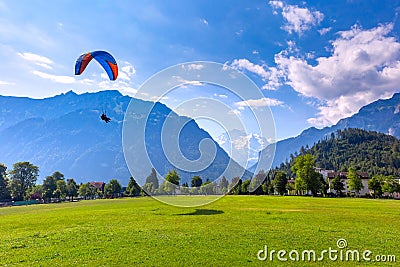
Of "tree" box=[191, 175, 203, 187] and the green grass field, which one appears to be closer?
the green grass field

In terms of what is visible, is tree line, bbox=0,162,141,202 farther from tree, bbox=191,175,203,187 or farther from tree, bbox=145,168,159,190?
tree, bbox=145,168,159,190

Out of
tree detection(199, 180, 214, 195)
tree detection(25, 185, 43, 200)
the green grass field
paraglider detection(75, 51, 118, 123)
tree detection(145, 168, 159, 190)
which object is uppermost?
paraglider detection(75, 51, 118, 123)

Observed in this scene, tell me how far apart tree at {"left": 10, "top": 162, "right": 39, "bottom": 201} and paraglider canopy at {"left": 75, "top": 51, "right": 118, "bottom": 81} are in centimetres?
8465

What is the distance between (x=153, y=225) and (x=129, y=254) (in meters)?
9.00

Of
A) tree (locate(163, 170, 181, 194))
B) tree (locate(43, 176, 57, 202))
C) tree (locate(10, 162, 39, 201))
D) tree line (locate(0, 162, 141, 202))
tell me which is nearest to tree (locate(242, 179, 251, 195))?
tree line (locate(0, 162, 141, 202))

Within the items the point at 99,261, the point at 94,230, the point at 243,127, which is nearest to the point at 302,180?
the point at 243,127

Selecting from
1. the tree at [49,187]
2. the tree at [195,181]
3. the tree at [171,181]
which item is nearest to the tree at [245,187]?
the tree at [195,181]

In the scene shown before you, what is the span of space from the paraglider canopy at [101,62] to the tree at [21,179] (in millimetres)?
84651

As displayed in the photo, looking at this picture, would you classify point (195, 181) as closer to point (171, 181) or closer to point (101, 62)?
point (171, 181)

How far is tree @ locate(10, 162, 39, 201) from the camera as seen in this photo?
3703 inches

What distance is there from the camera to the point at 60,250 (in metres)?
15.5

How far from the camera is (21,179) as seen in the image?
98.6m

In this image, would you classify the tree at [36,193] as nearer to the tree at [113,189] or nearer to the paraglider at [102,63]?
the tree at [113,189]

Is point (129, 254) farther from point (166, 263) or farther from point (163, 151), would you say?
point (163, 151)
